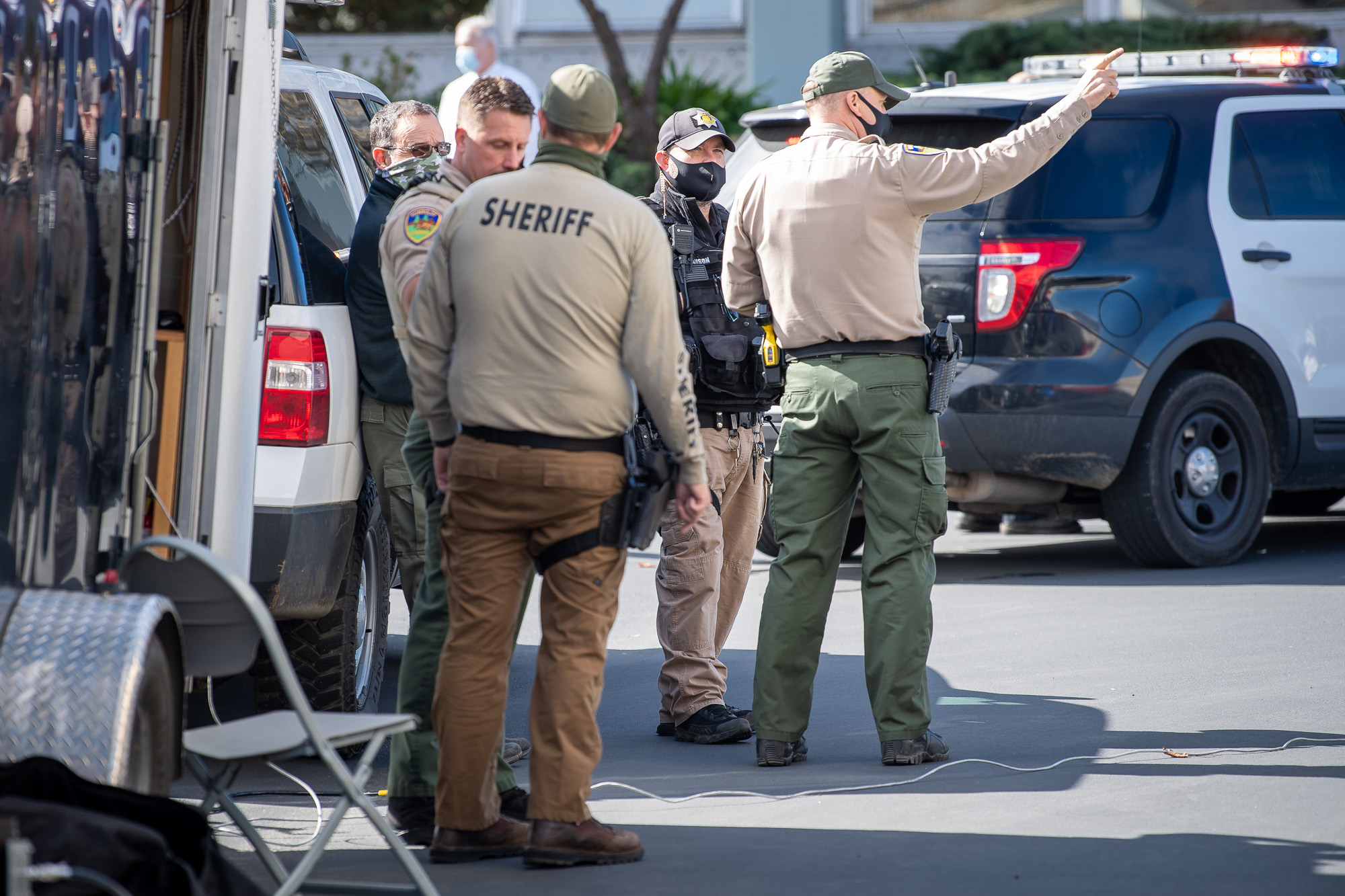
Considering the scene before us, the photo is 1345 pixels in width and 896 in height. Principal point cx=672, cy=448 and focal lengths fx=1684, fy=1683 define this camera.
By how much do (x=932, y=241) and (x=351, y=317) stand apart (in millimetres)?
3167

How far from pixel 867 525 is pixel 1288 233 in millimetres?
3799

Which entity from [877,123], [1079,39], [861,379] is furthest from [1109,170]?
[1079,39]

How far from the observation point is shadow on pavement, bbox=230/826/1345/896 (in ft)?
12.3

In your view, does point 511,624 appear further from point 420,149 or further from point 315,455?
point 420,149

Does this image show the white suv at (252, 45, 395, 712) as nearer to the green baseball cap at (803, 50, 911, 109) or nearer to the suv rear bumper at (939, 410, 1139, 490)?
the green baseball cap at (803, 50, 911, 109)

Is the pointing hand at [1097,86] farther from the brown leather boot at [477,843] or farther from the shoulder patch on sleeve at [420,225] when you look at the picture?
the brown leather boot at [477,843]

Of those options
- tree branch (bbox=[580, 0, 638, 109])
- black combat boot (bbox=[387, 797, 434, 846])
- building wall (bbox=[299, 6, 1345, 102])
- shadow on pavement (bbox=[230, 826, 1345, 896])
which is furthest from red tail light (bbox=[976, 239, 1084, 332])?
building wall (bbox=[299, 6, 1345, 102])

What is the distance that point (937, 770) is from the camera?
4.78m

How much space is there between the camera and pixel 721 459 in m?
5.45

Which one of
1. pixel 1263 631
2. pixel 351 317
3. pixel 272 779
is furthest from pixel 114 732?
pixel 1263 631

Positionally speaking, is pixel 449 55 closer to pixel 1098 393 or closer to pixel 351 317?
pixel 1098 393

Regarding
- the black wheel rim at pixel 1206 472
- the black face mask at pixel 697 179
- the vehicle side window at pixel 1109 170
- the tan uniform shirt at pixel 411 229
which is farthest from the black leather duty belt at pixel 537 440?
the black wheel rim at pixel 1206 472

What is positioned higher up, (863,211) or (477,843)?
(863,211)

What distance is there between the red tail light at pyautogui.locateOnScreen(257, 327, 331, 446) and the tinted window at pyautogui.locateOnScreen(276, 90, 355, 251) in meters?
0.54
